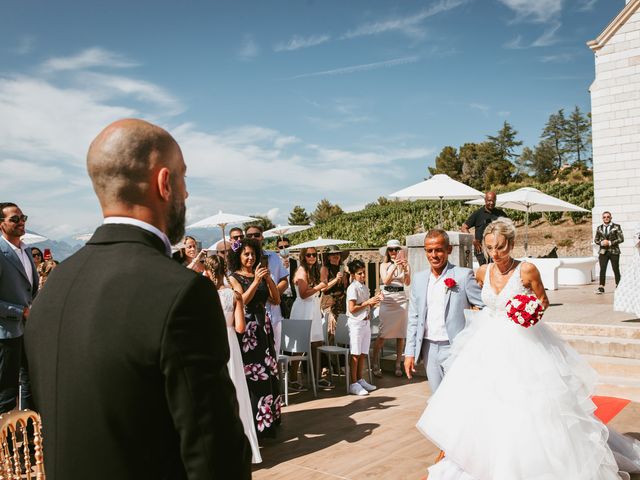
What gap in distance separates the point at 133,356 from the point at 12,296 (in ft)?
15.7

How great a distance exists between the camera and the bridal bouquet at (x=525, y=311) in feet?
14.1

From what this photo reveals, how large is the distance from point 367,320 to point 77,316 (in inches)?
274

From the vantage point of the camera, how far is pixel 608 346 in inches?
322

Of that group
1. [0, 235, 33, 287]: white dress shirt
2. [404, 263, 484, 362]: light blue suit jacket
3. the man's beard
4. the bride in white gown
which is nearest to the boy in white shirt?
[404, 263, 484, 362]: light blue suit jacket

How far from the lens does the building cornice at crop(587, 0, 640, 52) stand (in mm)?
18062

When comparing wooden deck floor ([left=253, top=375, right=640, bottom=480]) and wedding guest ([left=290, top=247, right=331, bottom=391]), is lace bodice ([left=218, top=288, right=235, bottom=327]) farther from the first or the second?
wedding guest ([left=290, top=247, right=331, bottom=391])

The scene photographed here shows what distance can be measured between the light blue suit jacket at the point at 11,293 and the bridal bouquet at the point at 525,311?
14.8 ft

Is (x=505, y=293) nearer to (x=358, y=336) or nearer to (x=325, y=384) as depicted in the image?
(x=358, y=336)

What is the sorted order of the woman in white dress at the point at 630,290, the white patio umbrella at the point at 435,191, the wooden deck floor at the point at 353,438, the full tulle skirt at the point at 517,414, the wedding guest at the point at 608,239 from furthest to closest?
1. the wedding guest at the point at 608,239
2. the white patio umbrella at the point at 435,191
3. the woman in white dress at the point at 630,290
4. the wooden deck floor at the point at 353,438
5. the full tulle skirt at the point at 517,414

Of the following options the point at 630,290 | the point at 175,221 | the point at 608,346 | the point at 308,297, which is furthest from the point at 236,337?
the point at 630,290

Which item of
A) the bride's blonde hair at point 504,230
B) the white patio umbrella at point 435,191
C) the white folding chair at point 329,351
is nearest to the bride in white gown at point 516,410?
the bride's blonde hair at point 504,230

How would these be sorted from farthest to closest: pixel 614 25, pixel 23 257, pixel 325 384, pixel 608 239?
pixel 614 25 → pixel 608 239 → pixel 325 384 → pixel 23 257

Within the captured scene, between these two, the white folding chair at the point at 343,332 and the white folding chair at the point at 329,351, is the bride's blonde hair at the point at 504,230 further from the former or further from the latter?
the white folding chair at the point at 343,332

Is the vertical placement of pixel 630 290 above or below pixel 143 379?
below
